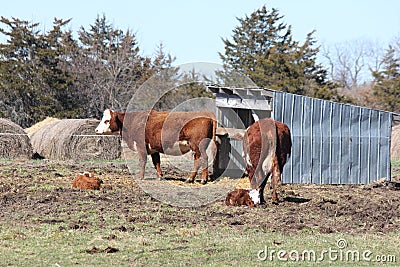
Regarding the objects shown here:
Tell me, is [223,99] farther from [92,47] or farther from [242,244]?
[92,47]

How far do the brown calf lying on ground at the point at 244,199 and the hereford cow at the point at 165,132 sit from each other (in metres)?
4.11

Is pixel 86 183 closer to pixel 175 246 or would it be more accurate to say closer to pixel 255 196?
pixel 255 196

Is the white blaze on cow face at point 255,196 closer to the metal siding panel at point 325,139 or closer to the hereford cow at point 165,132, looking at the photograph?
the hereford cow at point 165,132

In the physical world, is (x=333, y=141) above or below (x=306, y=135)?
below

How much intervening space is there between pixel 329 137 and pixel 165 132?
15.2 ft

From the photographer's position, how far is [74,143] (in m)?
23.5

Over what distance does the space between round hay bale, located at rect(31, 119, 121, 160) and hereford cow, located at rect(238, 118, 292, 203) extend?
12474mm

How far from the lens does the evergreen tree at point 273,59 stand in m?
44.1

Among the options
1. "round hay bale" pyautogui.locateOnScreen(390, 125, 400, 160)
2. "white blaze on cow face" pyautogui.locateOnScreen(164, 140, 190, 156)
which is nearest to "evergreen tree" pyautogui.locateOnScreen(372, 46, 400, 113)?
"round hay bale" pyautogui.locateOnScreen(390, 125, 400, 160)

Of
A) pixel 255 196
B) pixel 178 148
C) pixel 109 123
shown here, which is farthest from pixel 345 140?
pixel 255 196

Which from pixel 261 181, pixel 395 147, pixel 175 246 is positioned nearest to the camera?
pixel 175 246

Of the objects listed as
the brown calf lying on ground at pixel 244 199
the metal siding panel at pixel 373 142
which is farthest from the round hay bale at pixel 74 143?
the brown calf lying on ground at pixel 244 199

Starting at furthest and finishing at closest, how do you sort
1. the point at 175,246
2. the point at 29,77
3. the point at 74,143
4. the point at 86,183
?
the point at 29,77 → the point at 74,143 → the point at 86,183 → the point at 175,246

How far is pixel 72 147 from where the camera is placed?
2342cm
